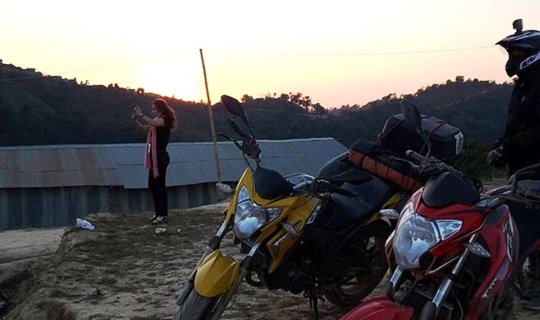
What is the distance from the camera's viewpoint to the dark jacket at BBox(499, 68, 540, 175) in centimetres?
418

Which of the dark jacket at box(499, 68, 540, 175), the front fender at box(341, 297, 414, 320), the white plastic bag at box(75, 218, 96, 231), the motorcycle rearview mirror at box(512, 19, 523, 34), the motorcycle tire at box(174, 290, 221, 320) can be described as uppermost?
the motorcycle rearview mirror at box(512, 19, 523, 34)

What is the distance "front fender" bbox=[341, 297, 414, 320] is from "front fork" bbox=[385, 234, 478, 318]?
0.09m

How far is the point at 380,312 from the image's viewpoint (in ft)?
7.61

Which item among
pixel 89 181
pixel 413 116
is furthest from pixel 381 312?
pixel 89 181

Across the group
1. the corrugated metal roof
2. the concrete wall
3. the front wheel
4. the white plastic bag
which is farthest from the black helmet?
the concrete wall

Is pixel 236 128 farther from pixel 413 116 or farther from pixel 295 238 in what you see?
pixel 413 116

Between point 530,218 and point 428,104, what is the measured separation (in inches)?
1717

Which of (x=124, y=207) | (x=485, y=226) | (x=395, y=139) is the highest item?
(x=395, y=139)

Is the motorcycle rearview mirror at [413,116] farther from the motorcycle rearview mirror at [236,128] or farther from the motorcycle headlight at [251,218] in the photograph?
the motorcycle rearview mirror at [236,128]

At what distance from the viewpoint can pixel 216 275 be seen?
337cm

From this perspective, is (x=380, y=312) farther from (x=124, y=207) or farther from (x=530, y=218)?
(x=124, y=207)

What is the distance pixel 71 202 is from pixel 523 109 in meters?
21.5

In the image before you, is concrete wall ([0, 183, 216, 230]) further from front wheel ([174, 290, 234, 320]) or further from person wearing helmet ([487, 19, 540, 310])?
front wheel ([174, 290, 234, 320])

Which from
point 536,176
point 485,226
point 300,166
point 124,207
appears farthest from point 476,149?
point 485,226
